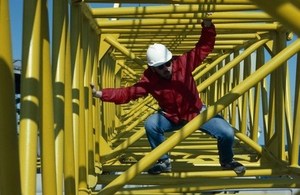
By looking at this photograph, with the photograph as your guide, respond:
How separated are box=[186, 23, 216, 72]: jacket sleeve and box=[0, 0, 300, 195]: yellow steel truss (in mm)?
322

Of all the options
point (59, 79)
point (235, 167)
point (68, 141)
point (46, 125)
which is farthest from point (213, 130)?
point (46, 125)

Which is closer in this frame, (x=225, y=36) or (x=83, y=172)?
(x=83, y=172)

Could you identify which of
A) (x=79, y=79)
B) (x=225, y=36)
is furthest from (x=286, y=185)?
(x=225, y=36)

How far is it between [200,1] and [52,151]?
2.86 m

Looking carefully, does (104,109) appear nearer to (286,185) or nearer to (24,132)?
(286,185)

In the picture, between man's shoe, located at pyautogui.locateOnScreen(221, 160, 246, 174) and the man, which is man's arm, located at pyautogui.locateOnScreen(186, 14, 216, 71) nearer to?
the man

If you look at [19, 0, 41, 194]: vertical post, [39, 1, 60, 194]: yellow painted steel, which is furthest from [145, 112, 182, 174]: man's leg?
[19, 0, 41, 194]: vertical post

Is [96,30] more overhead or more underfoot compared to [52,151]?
more overhead

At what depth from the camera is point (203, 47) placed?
623 centimetres

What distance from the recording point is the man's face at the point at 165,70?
615 cm

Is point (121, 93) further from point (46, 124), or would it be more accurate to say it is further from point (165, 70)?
point (46, 124)

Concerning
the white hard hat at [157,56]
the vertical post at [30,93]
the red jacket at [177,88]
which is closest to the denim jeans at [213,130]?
the red jacket at [177,88]

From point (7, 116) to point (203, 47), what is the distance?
11.7 feet

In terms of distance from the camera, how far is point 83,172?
5.61 m
